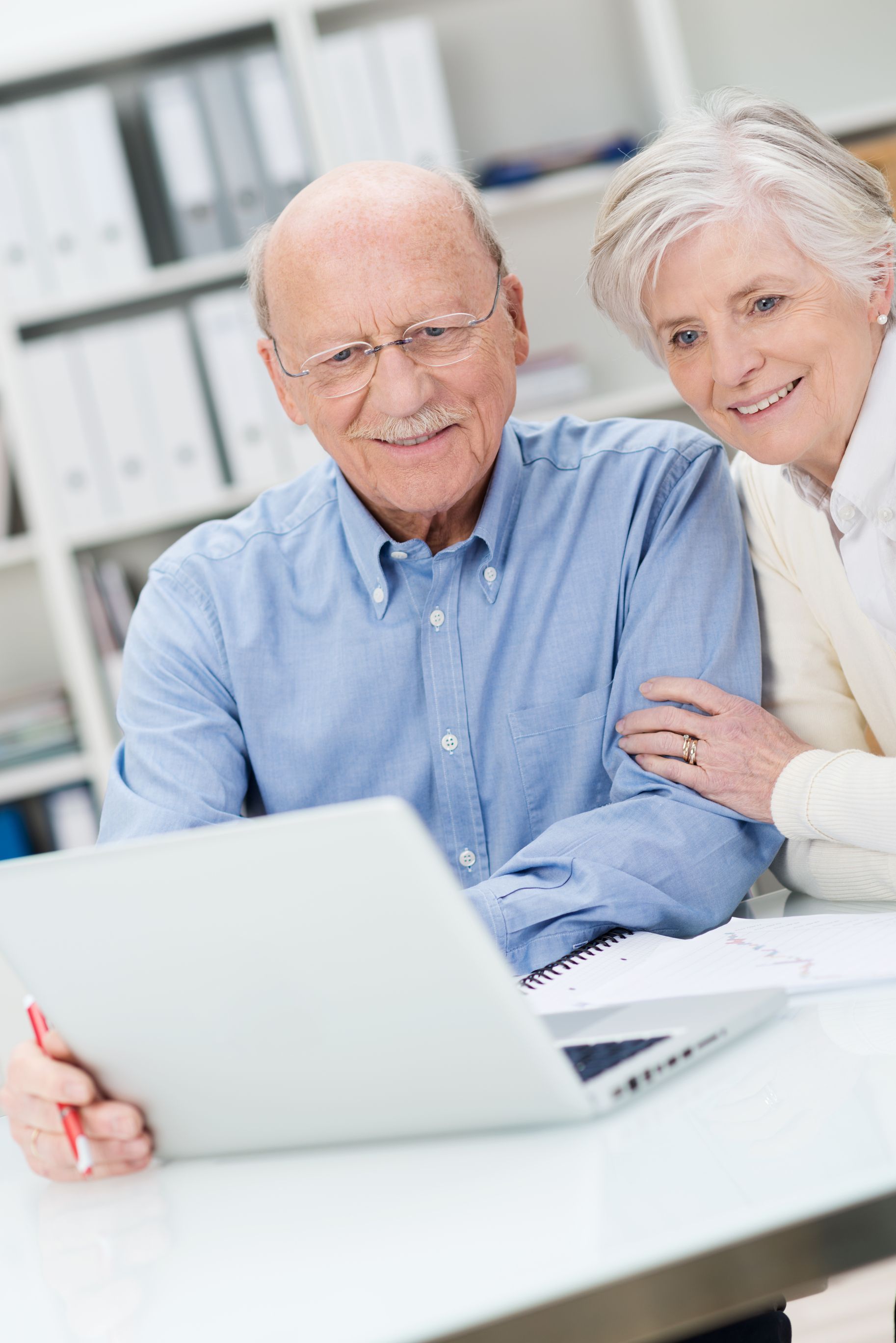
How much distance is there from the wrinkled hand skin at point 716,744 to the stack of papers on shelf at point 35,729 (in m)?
1.75

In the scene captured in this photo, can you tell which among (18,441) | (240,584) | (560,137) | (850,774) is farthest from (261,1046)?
(560,137)

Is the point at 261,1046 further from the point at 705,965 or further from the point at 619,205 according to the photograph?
the point at 619,205

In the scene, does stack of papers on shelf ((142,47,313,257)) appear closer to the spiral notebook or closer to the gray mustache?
the gray mustache

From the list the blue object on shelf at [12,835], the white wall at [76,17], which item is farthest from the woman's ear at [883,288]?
the blue object on shelf at [12,835]

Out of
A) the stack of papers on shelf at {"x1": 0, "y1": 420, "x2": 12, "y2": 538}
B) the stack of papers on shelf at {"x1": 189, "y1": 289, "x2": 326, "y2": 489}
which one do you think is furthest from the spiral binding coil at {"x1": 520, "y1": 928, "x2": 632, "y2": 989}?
the stack of papers on shelf at {"x1": 0, "y1": 420, "x2": 12, "y2": 538}

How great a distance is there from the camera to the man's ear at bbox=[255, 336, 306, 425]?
1353 mm

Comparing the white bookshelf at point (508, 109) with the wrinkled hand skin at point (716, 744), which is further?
the white bookshelf at point (508, 109)

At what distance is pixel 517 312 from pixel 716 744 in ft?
1.72

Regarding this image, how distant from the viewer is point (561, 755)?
1273mm

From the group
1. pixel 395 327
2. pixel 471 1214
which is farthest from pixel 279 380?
pixel 471 1214

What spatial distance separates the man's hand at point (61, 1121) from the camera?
75 centimetres

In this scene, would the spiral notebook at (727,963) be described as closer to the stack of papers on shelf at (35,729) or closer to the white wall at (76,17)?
the stack of papers on shelf at (35,729)

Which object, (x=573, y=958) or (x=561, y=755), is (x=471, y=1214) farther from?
(x=561, y=755)

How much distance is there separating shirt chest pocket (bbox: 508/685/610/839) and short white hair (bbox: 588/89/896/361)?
391 mm
